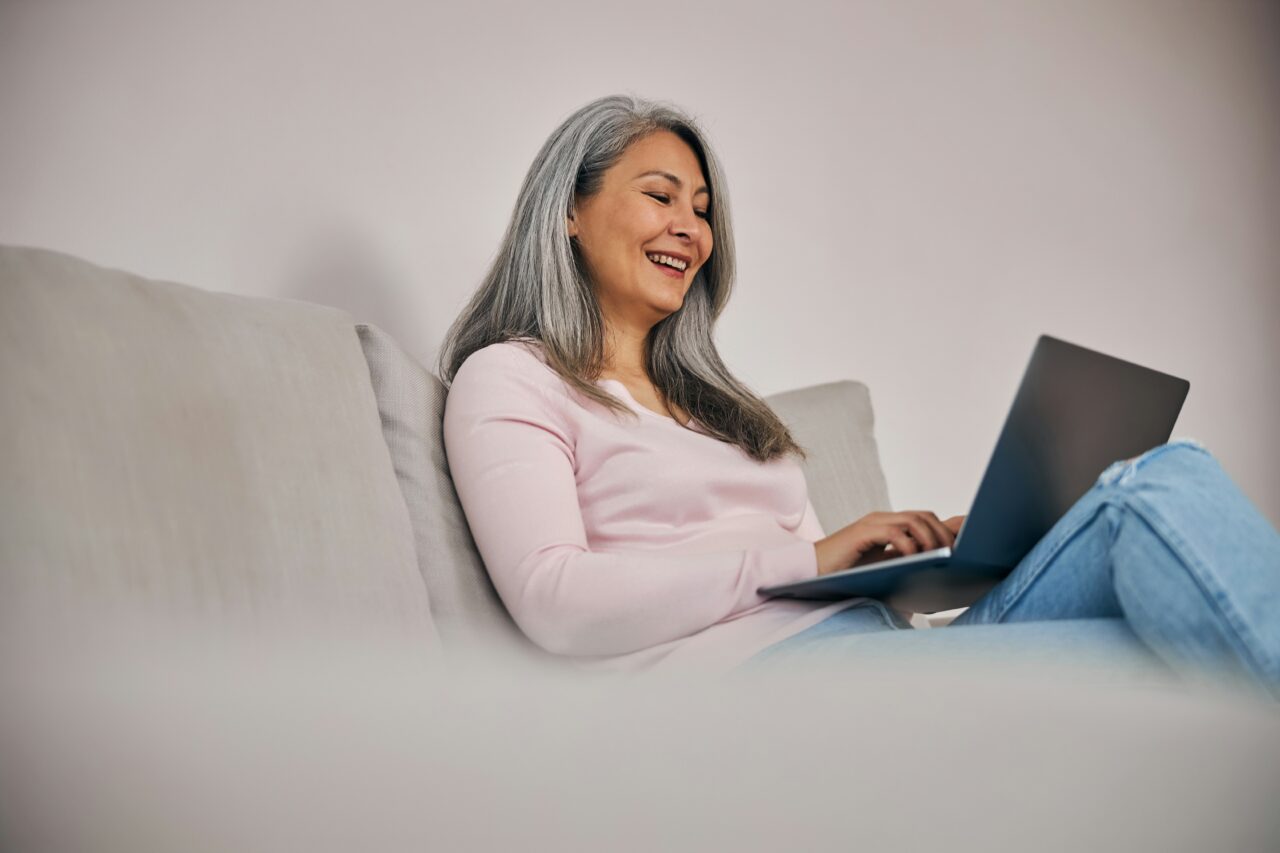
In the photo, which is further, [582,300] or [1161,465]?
[582,300]

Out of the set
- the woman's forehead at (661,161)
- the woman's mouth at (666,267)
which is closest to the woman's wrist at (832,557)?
the woman's mouth at (666,267)

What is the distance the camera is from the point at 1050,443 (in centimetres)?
107

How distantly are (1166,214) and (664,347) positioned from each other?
5.99 ft

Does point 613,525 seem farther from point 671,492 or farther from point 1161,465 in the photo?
point 1161,465

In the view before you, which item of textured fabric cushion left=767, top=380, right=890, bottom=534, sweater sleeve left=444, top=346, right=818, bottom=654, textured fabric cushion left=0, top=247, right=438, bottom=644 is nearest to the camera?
textured fabric cushion left=0, top=247, right=438, bottom=644

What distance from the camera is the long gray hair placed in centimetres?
153

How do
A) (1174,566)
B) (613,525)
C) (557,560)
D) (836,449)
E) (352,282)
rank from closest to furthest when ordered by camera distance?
(1174,566)
(557,560)
(613,525)
(352,282)
(836,449)

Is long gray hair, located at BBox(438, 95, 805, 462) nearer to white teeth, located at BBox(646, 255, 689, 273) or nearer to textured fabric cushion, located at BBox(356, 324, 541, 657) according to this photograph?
white teeth, located at BBox(646, 255, 689, 273)

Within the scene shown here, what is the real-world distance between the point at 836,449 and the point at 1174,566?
116cm

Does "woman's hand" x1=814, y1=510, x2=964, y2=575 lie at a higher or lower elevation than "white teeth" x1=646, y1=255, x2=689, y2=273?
lower

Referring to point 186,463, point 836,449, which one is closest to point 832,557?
point 186,463

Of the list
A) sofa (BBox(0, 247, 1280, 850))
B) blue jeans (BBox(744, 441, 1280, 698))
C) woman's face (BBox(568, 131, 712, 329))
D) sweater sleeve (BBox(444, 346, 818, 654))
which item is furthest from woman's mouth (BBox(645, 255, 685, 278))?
sofa (BBox(0, 247, 1280, 850))

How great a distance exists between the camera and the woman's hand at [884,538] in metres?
1.21

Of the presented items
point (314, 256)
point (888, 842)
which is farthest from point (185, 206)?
point (888, 842)
